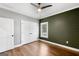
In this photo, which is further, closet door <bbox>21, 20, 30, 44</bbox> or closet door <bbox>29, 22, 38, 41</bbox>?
closet door <bbox>29, 22, 38, 41</bbox>

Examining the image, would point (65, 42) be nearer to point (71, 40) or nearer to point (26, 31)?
point (71, 40)

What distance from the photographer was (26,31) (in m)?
5.59

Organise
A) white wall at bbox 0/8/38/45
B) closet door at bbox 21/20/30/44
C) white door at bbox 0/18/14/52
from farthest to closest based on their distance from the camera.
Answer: closet door at bbox 21/20/30/44 < white wall at bbox 0/8/38/45 < white door at bbox 0/18/14/52

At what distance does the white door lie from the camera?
3607mm

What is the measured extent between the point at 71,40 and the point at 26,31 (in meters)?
3.49

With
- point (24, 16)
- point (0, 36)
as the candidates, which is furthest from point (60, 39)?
point (0, 36)

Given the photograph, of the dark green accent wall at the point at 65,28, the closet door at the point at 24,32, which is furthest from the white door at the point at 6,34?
the dark green accent wall at the point at 65,28

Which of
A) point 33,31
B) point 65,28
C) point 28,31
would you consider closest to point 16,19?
point 28,31

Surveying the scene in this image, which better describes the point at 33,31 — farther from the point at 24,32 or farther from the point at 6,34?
the point at 6,34

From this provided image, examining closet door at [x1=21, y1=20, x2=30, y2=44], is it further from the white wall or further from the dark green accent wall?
the dark green accent wall

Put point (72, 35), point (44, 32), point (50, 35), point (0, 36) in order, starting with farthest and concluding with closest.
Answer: point (44, 32) → point (50, 35) → point (72, 35) → point (0, 36)

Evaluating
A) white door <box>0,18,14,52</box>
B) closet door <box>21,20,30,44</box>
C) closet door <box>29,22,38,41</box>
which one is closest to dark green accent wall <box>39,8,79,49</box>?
closet door <box>29,22,38,41</box>

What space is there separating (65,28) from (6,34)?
12.2 ft

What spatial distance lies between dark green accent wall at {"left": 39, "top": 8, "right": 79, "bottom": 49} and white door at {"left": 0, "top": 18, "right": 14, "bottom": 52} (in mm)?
3193
